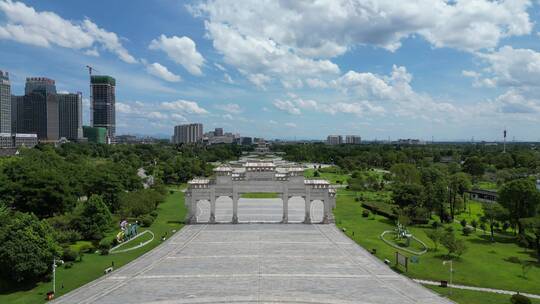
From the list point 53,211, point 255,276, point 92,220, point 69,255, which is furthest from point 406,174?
point 69,255

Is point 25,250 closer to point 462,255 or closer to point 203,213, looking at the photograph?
point 203,213

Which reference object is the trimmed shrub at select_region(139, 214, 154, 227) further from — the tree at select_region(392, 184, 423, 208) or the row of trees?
the tree at select_region(392, 184, 423, 208)

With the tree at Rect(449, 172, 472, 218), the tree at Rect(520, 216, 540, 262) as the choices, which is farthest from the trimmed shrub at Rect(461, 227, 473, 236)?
the tree at Rect(449, 172, 472, 218)

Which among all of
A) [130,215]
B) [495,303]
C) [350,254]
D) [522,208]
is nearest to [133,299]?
[350,254]

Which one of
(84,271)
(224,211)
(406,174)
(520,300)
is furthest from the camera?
(406,174)

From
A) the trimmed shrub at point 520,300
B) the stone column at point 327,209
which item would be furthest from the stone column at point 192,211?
the trimmed shrub at point 520,300

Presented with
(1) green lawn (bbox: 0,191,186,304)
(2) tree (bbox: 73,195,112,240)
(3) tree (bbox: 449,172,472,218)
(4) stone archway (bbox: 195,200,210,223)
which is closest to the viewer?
(1) green lawn (bbox: 0,191,186,304)

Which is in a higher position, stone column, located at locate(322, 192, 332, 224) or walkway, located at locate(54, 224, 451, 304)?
stone column, located at locate(322, 192, 332, 224)

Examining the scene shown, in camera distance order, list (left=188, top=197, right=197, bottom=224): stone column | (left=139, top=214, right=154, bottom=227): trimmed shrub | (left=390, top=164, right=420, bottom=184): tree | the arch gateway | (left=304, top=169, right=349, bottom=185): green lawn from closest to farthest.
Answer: (left=139, top=214, right=154, bottom=227): trimmed shrub → the arch gateway → (left=188, top=197, right=197, bottom=224): stone column → (left=390, top=164, right=420, bottom=184): tree → (left=304, top=169, right=349, bottom=185): green lawn

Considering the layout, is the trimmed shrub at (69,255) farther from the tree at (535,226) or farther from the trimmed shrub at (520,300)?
the tree at (535,226)
